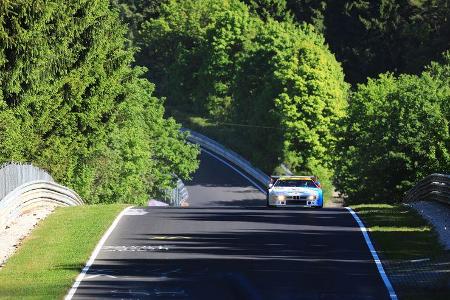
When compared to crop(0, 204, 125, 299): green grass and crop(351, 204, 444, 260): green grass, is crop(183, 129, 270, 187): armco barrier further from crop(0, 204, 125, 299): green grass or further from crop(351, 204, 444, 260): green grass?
crop(0, 204, 125, 299): green grass

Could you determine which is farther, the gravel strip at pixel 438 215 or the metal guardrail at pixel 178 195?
the metal guardrail at pixel 178 195

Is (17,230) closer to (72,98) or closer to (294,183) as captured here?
(294,183)

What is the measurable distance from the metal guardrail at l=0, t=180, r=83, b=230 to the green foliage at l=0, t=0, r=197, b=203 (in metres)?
3.67

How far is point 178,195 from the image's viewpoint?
326 feet

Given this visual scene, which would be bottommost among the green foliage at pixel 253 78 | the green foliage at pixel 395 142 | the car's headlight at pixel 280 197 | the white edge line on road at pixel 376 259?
the white edge line on road at pixel 376 259

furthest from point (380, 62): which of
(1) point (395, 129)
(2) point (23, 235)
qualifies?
(2) point (23, 235)

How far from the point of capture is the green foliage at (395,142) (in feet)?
220

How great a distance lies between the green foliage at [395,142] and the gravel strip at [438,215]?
2529 cm

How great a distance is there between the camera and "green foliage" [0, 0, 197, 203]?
136 feet

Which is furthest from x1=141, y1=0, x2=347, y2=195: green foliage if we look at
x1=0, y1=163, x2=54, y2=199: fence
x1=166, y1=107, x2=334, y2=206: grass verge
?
x1=0, y1=163, x2=54, y2=199: fence

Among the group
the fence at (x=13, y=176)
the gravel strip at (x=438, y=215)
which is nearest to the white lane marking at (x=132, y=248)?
the fence at (x=13, y=176)

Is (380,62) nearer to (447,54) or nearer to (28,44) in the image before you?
(447,54)

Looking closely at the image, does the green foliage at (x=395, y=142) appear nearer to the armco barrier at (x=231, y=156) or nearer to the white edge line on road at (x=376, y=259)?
the armco barrier at (x=231, y=156)

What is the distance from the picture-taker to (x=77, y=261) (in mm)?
27453
